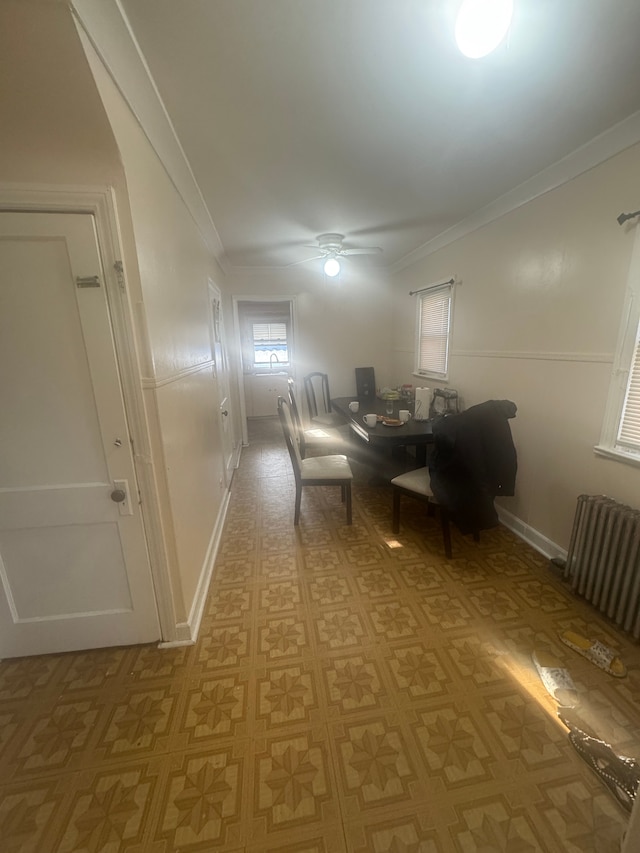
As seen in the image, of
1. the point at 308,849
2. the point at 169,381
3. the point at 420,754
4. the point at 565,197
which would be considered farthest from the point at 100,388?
the point at 565,197

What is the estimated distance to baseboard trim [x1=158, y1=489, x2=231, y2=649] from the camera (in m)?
1.63

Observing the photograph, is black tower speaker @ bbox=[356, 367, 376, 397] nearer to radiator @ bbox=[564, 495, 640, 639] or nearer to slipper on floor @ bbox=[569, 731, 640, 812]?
radiator @ bbox=[564, 495, 640, 639]

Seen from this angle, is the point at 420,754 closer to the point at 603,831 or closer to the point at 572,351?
the point at 603,831

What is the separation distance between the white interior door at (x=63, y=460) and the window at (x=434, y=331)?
299 centimetres

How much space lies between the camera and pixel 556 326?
205cm

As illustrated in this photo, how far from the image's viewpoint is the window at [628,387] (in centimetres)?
165

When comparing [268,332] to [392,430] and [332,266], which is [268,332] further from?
[392,430]

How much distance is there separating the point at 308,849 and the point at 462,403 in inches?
115

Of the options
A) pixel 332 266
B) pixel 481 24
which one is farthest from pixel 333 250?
pixel 481 24

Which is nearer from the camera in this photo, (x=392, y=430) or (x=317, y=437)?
(x=392, y=430)

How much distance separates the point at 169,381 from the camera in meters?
1.57

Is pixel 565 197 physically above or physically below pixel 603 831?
above

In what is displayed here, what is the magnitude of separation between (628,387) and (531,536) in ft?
3.94

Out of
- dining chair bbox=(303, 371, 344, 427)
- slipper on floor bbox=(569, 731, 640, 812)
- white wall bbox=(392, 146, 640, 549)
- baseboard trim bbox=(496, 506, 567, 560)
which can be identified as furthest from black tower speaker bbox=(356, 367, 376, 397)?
slipper on floor bbox=(569, 731, 640, 812)
